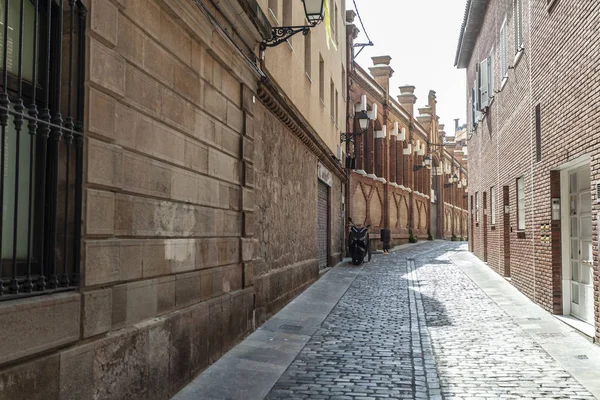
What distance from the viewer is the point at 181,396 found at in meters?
5.69

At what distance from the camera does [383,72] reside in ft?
112

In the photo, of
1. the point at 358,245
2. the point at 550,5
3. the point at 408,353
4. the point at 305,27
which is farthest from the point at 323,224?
the point at 408,353

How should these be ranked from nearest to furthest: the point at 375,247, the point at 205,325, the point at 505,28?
the point at 205,325, the point at 505,28, the point at 375,247

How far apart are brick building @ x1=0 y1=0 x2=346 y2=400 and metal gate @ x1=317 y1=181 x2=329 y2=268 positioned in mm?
8018

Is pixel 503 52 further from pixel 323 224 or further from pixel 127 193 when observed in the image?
pixel 127 193

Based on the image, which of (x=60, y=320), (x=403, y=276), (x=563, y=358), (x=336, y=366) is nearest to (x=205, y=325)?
(x=336, y=366)

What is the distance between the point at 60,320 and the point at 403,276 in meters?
14.6

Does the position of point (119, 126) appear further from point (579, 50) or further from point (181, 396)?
point (579, 50)

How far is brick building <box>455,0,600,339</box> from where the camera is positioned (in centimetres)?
838

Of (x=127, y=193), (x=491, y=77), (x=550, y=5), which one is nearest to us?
(x=127, y=193)

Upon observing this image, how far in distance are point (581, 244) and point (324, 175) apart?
887 centimetres

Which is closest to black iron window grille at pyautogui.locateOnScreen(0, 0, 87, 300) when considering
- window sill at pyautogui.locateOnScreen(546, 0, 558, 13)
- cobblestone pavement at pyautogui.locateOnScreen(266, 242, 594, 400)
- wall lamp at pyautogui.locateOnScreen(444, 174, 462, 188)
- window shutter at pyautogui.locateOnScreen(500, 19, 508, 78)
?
cobblestone pavement at pyautogui.locateOnScreen(266, 242, 594, 400)

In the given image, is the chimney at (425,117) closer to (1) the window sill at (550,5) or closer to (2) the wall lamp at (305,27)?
(1) the window sill at (550,5)

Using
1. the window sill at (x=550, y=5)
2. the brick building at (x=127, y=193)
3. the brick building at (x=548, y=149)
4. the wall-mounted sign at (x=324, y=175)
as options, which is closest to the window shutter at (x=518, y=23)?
the brick building at (x=548, y=149)
